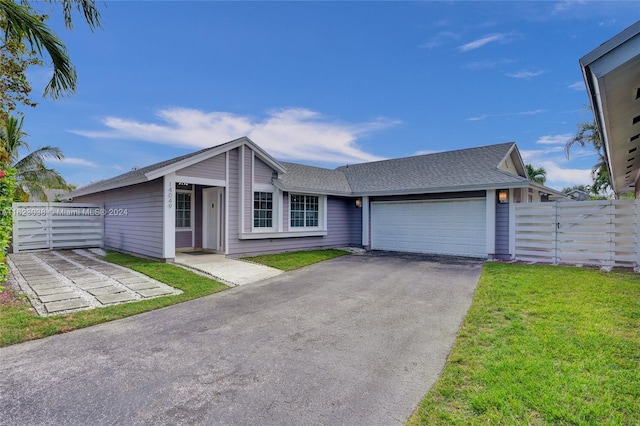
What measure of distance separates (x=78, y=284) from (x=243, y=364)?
5.52 metres

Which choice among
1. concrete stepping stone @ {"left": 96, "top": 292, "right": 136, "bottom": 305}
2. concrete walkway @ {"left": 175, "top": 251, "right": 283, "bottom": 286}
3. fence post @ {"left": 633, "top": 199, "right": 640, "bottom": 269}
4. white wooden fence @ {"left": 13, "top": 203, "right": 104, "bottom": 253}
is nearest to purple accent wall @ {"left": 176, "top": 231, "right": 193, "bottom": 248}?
concrete walkway @ {"left": 175, "top": 251, "right": 283, "bottom": 286}

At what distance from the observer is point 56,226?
42.5 ft

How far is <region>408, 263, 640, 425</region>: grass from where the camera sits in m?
2.48

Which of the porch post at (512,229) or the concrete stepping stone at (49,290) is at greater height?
the porch post at (512,229)

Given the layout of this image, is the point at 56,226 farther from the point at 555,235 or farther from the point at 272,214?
the point at 555,235

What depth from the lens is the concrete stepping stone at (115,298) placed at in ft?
18.8

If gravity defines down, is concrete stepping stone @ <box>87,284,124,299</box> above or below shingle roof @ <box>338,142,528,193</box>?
below

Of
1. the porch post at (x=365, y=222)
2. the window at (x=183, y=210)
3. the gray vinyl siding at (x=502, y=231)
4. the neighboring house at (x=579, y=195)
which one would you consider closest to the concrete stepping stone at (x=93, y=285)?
the window at (x=183, y=210)

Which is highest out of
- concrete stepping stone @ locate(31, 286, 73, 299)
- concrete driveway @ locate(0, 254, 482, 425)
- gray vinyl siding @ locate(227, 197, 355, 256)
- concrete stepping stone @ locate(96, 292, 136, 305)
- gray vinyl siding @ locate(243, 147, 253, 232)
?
gray vinyl siding @ locate(243, 147, 253, 232)

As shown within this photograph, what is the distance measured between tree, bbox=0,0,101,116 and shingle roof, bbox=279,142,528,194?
6.76m

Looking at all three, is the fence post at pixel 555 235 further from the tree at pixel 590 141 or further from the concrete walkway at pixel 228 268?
the tree at pixel 590 141

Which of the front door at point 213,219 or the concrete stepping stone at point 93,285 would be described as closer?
the concrete stepping stone at point 93,285

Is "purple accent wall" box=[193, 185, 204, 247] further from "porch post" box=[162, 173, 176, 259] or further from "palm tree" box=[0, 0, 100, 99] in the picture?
"palm tree" box=[0, 0, 100, 99]

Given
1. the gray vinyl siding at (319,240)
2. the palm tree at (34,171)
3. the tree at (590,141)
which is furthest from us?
the tree at (590,141)
